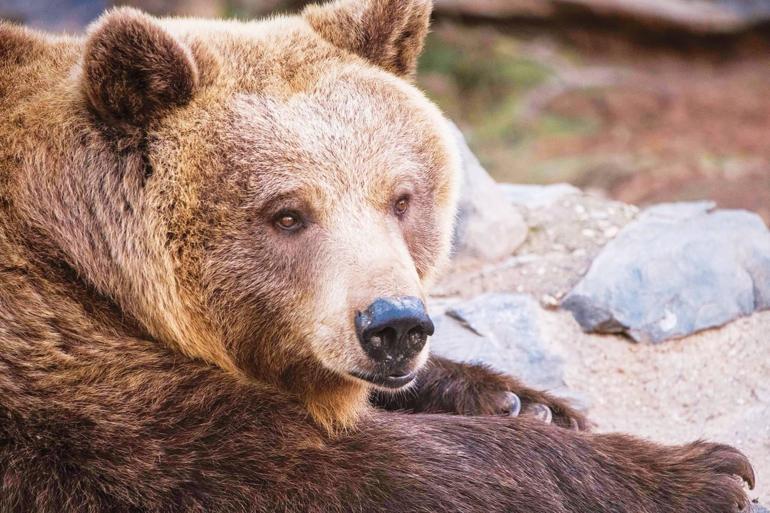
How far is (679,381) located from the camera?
244 inches

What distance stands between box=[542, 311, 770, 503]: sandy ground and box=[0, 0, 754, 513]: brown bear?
3.52 ft

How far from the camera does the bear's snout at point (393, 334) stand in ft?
12.6

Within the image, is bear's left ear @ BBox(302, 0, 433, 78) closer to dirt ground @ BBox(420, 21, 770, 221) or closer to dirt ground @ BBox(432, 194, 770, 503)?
dirt ground @ BBox(432, 194, 770, 503)

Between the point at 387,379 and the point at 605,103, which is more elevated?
the point at 387,379

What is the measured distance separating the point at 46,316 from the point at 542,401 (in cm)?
268

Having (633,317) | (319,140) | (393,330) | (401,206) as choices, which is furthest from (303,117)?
(633,317)

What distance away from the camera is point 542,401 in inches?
218

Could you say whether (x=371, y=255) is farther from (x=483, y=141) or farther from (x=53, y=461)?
(x=483, y=141)

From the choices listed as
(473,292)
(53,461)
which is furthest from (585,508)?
(473,292)

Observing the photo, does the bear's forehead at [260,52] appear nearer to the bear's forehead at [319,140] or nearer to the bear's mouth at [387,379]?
the bear's forehead at [319,140]

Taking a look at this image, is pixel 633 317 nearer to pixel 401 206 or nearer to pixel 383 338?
pixel 401 206

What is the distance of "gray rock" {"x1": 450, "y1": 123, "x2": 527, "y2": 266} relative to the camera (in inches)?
291

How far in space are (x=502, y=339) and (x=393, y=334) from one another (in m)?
2.56

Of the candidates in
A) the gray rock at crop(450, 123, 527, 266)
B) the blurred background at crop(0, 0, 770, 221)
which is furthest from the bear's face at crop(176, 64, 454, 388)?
the blurred background at crop(0, 0, 770, 221)
